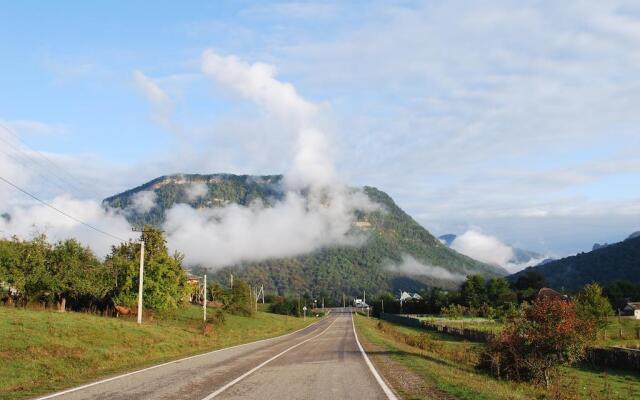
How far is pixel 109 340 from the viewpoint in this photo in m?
30.0

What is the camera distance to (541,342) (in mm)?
22141

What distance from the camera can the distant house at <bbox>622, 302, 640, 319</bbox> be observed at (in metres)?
112

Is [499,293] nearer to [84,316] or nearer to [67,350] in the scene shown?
[84,316]

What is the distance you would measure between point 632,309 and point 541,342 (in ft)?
366

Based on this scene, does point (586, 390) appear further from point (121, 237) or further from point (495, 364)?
point (121, 237)

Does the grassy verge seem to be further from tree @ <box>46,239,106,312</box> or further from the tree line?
tree @ <box>46,239,106,312</box>

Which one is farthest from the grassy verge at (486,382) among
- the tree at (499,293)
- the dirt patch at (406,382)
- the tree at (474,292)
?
the tree at (474,292)

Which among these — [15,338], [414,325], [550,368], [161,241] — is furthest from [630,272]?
[15,338]

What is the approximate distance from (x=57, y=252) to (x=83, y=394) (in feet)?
125

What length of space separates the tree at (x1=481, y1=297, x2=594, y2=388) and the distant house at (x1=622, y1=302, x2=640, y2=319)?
10542 centimetres

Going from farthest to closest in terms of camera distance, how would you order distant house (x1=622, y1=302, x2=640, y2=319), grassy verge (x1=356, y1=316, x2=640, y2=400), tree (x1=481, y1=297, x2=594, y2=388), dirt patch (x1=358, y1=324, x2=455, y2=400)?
distant house (x1=622, y1=302, x2=640, y2=319)
tree (x1=481, y1=297, x2=594, y2=388)
grassy verge (x1=356, y1=316, x2=640, y2=400)
dirt patch (x1=358, y1=324, x2=455, y2=400)

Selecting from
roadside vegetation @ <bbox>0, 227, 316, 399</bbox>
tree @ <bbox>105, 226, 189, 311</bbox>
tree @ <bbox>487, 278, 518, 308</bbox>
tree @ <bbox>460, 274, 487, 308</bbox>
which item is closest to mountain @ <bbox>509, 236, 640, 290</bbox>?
tree @ <bbox>487, 278, 518, 308</bbox>

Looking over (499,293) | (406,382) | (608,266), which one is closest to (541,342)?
(406,382)

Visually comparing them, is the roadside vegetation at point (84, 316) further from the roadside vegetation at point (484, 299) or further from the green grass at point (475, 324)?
the roadside vegetation at point (484, 299)
